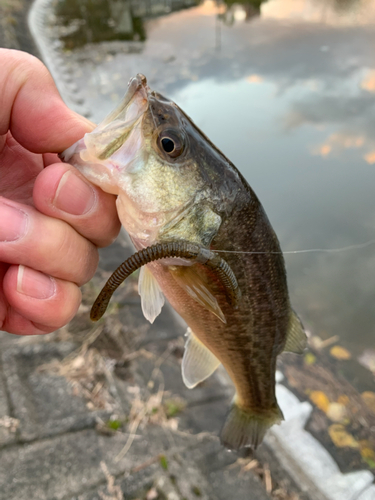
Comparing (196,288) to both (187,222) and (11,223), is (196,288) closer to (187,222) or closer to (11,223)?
(187,222)

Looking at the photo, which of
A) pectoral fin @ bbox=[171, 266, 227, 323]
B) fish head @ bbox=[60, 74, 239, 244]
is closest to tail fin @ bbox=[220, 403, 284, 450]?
pectoral fin @ bbox=[171, 266, 227, 323]

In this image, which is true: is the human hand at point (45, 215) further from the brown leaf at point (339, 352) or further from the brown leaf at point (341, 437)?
the brown leaf at point (339, 352)

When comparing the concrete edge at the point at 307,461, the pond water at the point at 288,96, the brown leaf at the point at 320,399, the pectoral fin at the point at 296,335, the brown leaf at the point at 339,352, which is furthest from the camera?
the pond water at the point at 288,96

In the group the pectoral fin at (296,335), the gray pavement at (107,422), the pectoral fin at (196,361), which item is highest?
the pectoral fin at (296,335)

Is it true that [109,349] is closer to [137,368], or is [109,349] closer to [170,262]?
[137,368]

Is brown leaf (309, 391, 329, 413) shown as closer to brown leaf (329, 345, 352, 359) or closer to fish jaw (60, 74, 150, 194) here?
brown leaf (329, 345, 352, 359)

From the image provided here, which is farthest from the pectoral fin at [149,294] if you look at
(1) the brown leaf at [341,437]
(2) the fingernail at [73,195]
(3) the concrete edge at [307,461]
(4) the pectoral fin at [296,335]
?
(1) the brown leaf at [341,437]

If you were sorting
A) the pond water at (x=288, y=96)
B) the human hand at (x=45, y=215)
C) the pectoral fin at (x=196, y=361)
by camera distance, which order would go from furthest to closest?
the pond water at (x=288, y=96) → the pectoral fin at (x=196, y=361) → the human hand at (x=45, y=215)
